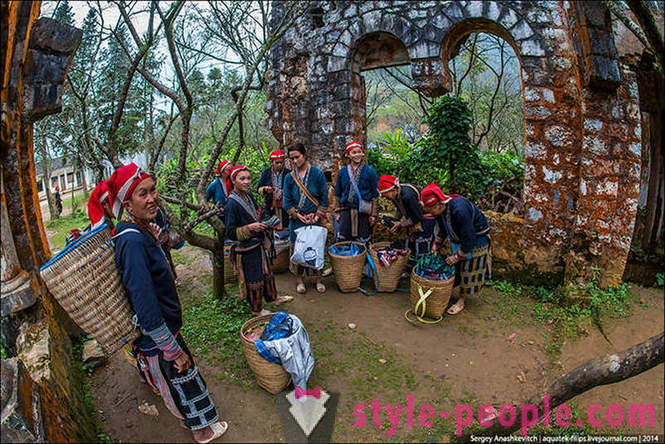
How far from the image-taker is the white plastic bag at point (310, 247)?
16.8ft

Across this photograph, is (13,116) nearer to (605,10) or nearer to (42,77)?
(42,77)

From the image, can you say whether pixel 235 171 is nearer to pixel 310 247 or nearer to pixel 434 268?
pixel 310 247

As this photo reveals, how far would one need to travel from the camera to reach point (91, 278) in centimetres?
234

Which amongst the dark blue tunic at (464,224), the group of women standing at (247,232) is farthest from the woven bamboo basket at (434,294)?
the dark blue tunic at (464,224)

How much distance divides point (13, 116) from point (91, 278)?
1.33 meters

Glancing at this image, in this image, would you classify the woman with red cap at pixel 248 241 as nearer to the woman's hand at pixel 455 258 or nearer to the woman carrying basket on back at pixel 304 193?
the woman carrying basket on back at pixel 304 193

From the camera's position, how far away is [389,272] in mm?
5305

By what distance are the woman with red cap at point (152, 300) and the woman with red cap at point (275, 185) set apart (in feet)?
10.7

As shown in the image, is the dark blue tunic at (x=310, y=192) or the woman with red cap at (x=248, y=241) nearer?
the woman with red cap at (x=248, y=241)

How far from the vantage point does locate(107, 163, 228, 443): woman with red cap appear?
97.0 inches

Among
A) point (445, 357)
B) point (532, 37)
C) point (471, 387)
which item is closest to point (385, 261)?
point (445, 357)

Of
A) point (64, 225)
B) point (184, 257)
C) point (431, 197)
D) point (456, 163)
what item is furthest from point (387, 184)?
point (64, 225)

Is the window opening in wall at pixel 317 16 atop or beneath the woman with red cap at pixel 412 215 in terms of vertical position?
atop

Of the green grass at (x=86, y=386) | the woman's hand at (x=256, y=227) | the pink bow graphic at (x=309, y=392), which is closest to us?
the green grass at (x=86, y=386)
